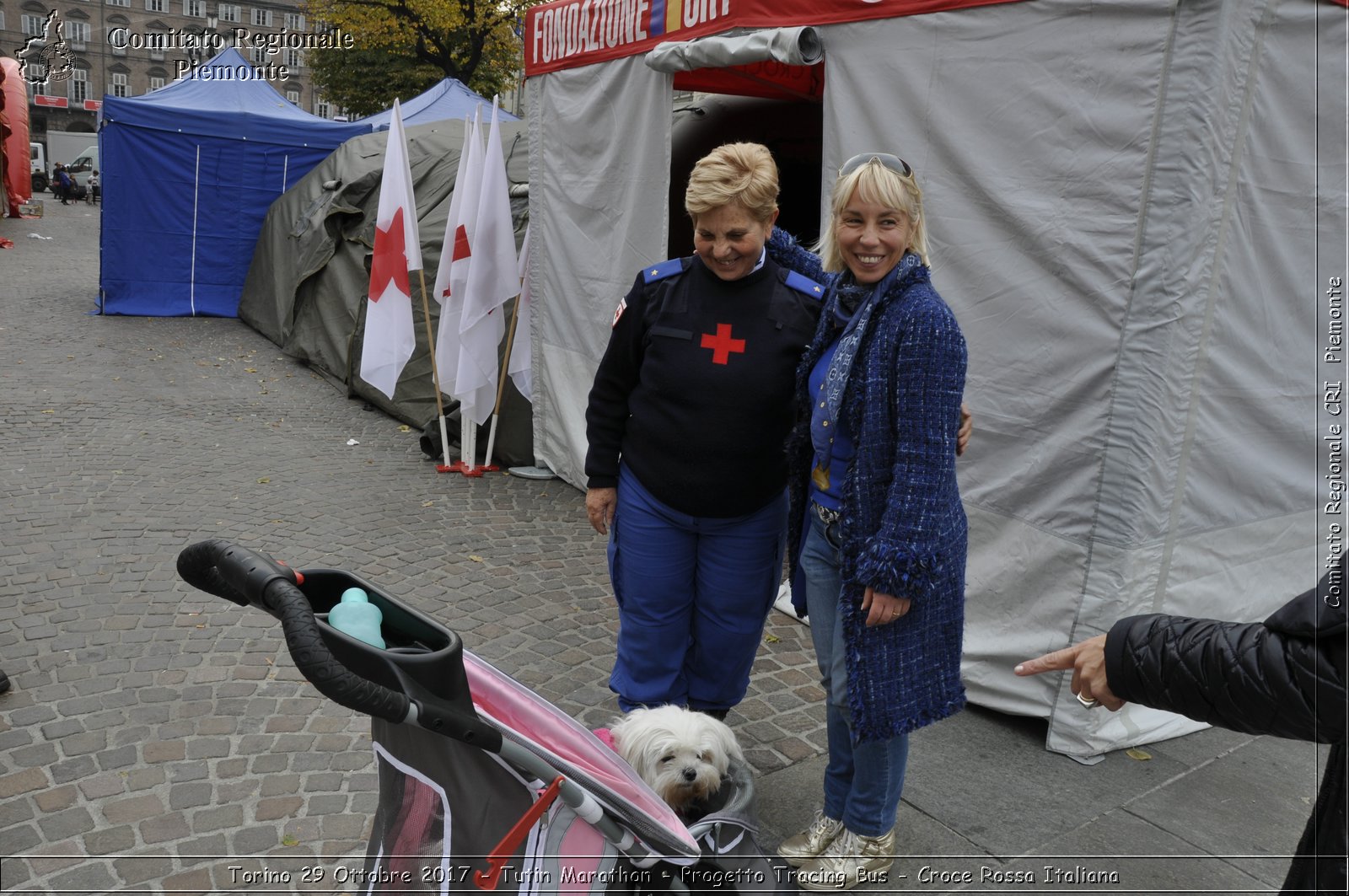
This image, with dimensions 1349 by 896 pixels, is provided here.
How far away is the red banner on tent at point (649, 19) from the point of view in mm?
4242

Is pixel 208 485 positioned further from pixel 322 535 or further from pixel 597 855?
pixel 597 855

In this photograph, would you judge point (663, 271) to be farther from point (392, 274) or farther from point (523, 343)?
point (392, 274)

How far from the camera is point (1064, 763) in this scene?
3689mm

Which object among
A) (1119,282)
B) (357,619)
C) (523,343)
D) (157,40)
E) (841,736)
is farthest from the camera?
(157,40)

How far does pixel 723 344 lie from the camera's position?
292cm

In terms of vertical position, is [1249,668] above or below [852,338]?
below

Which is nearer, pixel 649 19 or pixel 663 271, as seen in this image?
pixel 663 271

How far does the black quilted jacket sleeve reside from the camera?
142cm

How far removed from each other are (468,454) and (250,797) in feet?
13.2

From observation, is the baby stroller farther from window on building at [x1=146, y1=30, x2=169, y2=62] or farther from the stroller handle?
window on building at [x1=146, y1=30, x2=169, y2=62]

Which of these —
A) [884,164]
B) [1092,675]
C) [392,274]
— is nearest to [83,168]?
[392,274]

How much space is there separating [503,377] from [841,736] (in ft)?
15.5

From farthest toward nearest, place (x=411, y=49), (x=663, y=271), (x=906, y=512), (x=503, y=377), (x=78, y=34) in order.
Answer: (x=78, y=34) < (x=411, y=49) < (x=503, y=377) < (x=663, y=271) < (x=906, y=512)

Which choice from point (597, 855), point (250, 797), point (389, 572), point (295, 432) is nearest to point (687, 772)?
point (597, 855)
